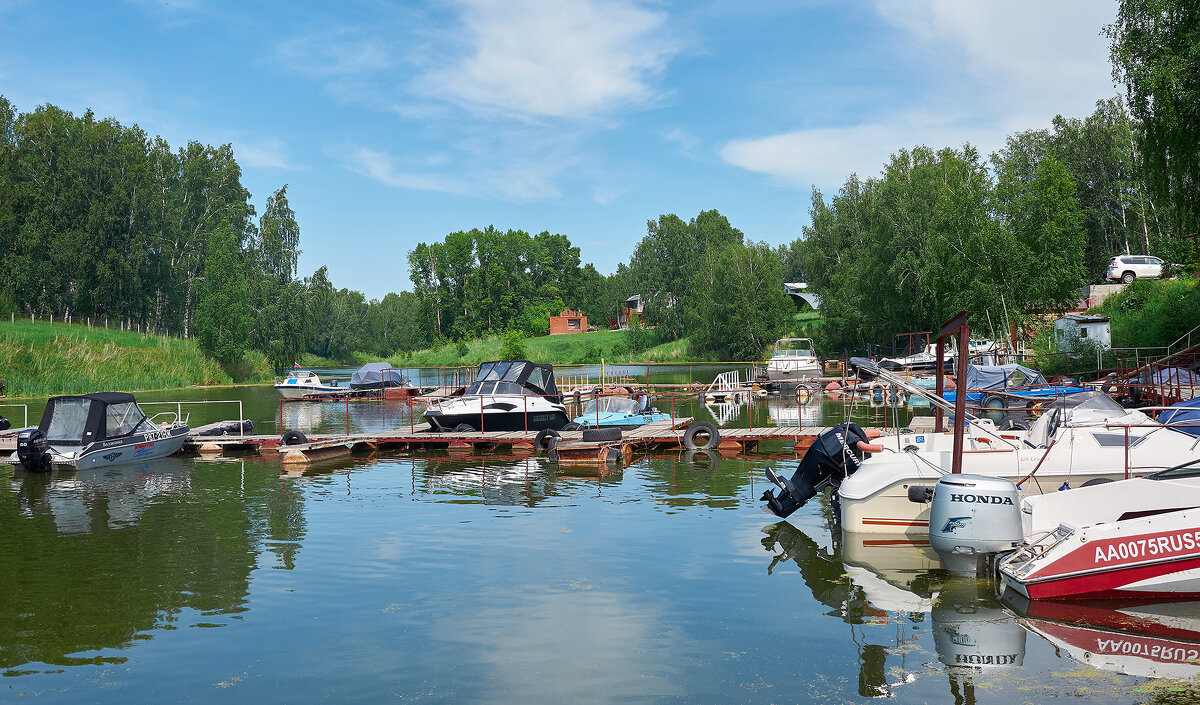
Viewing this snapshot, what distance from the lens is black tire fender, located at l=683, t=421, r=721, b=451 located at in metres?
24.4

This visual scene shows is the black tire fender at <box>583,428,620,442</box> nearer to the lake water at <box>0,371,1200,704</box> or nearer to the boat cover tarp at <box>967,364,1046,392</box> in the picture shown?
the lake water at <box>0,371,1200,704</box>

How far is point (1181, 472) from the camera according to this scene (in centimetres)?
1107

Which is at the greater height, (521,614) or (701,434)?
(701,434)

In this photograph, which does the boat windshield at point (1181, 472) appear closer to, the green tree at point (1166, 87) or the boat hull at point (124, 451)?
the green tree at point (1166, 87)

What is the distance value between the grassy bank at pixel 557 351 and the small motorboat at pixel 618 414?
62.1 meters

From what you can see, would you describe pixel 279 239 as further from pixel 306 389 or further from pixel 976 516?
pixel 976 516

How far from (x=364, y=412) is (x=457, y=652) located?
1438 inches

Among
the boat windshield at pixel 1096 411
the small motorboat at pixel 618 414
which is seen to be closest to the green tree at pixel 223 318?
the small motorboat at pixel 618 414

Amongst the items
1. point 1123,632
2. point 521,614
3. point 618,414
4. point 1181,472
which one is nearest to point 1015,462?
point 1181,472

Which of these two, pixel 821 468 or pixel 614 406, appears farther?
pixel 614 406

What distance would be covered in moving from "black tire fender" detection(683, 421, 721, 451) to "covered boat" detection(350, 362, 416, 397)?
3232 centimetres

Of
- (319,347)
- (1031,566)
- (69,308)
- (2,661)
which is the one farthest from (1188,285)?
(319,347)

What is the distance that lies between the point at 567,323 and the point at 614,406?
3665 inches

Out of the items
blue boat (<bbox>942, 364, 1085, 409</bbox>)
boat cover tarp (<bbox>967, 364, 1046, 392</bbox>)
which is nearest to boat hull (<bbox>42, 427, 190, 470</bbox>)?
blue boat (<bbox>942, 364, 1085, 409</bbox>)
